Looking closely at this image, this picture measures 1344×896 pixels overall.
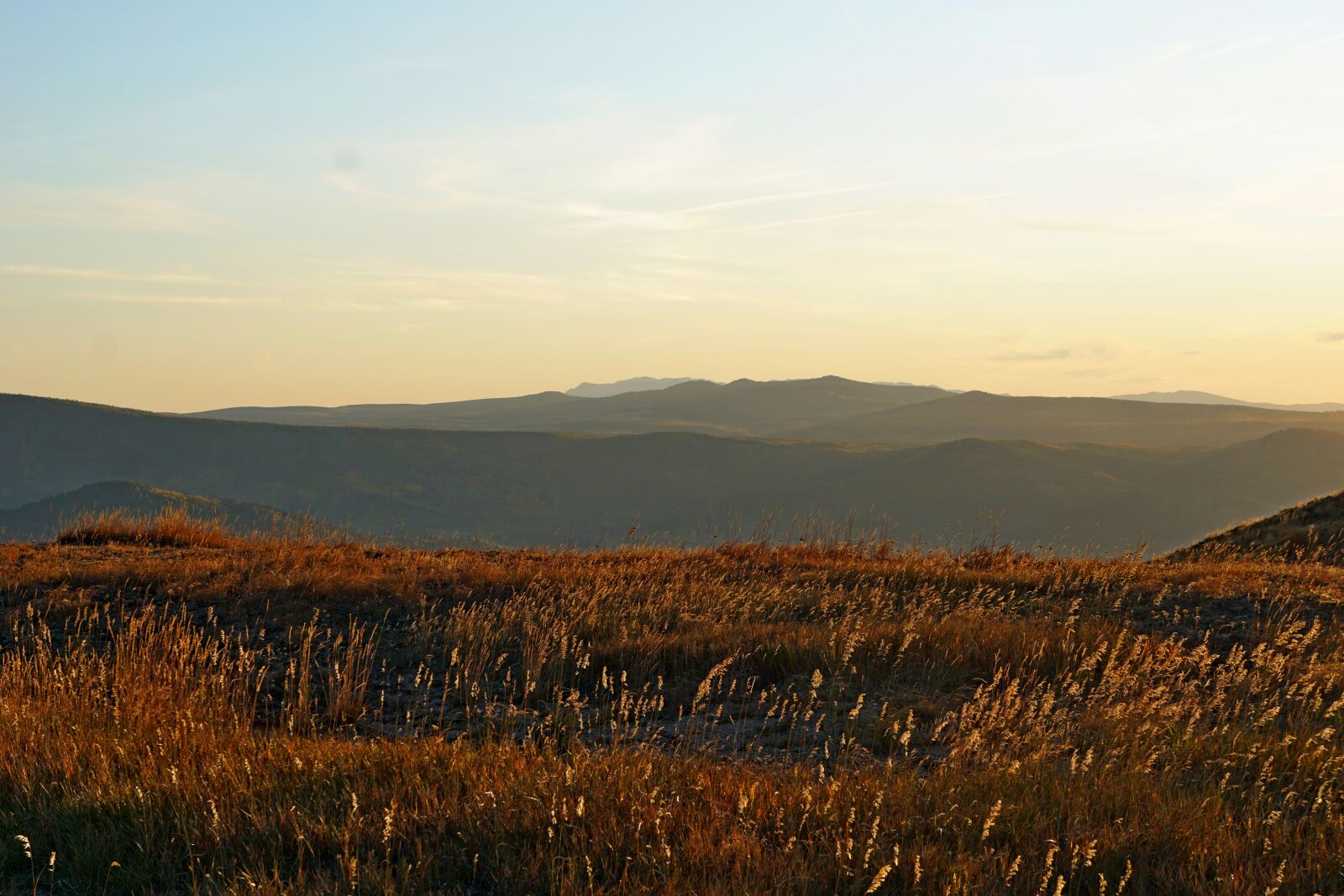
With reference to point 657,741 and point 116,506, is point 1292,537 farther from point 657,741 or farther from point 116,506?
point 116,506

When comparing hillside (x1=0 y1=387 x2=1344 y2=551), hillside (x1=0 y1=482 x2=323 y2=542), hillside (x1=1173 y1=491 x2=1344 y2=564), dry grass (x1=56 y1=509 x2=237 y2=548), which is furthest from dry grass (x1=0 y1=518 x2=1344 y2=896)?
hillside (x1=0 y1=387 x2=1344 y2=551)

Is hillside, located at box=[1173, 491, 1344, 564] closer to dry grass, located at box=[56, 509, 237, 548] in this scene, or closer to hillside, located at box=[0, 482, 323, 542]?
dry grass, located at box=[56, 509, 237, 548]

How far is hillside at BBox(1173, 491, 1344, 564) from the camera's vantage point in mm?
14438

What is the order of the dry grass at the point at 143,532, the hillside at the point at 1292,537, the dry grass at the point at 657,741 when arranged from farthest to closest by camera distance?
the hillside at the point at 1292,537, the dry grass at the point at 143,532, the dry grass at the point at 657,741

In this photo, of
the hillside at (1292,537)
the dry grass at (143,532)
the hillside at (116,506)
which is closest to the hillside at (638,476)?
the hillside at (116,506)

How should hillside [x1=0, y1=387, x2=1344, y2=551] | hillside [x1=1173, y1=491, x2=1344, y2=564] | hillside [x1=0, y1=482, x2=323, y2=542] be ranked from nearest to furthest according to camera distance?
hillside [x1=1173, y1=491, x2=1344, y2=564]
hillside [x1=0, y1=482, x2=323, y2=542]
hillside [x1=0, y1=387, x2=1344, y2=551]

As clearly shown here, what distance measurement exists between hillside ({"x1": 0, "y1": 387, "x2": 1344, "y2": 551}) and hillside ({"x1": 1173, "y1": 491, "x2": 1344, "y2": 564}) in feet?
196

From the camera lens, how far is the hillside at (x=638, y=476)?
87188 mm

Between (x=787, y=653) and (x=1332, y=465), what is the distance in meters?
108

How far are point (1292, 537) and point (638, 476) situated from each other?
9675 cm

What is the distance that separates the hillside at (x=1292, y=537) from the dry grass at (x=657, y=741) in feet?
17.0

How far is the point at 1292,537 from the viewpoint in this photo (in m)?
15.7

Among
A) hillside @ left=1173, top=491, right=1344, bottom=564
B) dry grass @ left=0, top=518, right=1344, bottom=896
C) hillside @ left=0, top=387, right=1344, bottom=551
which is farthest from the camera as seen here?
hillside @ left=0, top=387, right=1344, bottom=551

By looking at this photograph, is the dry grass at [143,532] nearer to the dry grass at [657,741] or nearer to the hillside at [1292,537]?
the dry grass at [657,741]
